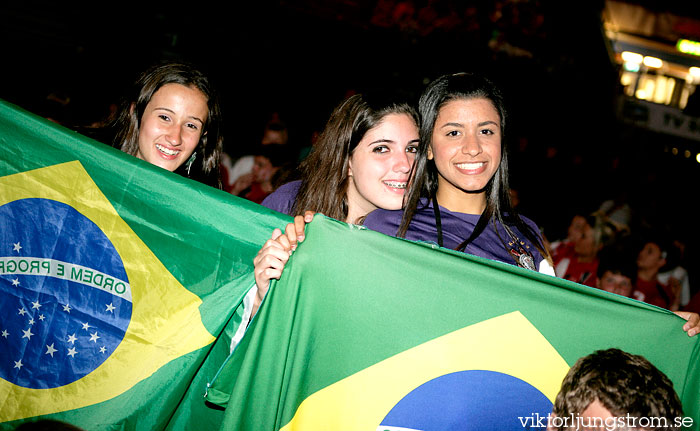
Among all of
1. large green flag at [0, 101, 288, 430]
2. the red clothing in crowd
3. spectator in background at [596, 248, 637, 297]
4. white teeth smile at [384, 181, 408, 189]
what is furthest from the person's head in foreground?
the red clothing in crowd

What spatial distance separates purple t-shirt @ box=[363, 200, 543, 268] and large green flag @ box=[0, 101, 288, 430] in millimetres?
676

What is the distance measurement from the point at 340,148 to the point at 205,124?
0.79m

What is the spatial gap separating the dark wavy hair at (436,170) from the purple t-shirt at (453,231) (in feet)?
0.11

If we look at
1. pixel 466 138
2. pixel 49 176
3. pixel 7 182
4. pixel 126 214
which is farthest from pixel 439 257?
pixel 7 182

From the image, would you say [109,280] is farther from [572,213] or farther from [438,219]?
[572,213]

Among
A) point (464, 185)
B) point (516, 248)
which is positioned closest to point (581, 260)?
point (516, 248)

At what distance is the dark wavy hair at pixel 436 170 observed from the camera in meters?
2.53

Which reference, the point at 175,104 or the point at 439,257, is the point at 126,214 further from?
the point at 439,257

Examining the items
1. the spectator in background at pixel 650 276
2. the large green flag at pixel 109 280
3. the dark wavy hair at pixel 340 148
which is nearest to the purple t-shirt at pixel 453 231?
the dark wavy hair at pixel 340 148

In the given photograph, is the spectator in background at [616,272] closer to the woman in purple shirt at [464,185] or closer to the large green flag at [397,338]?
the woman in purple shirt at [464,185]

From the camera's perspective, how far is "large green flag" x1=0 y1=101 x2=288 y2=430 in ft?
6.59

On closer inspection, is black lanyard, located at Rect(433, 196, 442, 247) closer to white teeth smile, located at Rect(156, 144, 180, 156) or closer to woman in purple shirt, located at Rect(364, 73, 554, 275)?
woman in purple shirt, located at Rect(364, 73, 554, 275)

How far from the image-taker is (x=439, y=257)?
188 centimetres

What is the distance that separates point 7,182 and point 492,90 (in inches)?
89.9
